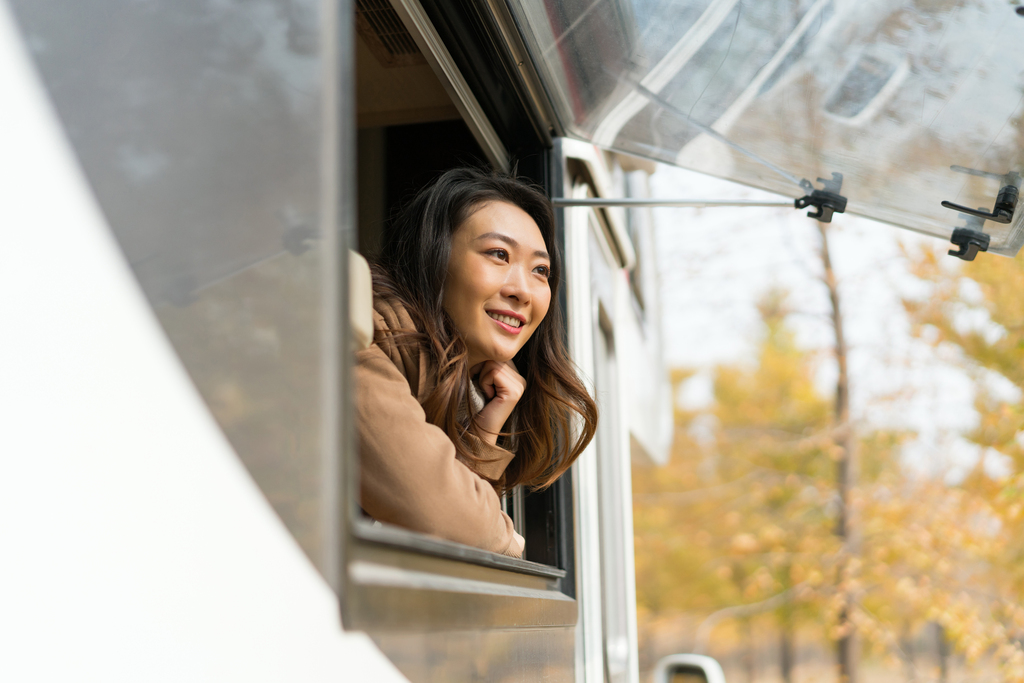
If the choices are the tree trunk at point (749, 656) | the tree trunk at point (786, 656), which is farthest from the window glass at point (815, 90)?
the tree trunk at point (786, 656)

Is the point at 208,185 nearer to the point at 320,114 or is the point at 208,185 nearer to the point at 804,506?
the point at 320,114

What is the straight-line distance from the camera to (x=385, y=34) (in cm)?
213

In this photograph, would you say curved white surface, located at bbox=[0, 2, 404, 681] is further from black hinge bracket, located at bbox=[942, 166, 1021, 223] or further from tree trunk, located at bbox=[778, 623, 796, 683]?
tree trunk, located at bbox=[778, 623, 796, 683]

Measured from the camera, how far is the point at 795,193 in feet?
7.77

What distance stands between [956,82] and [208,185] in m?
1.58

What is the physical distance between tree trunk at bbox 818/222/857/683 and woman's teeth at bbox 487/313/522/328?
9476mm

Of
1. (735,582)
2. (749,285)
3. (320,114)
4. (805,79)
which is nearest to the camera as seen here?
(320,114)

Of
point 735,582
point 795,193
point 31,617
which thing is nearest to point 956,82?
point 795,193

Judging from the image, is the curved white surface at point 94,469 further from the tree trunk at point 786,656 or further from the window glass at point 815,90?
the tree trunk at point 786,656

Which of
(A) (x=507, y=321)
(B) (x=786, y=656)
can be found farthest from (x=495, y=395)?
(B) (x=786, y=656)

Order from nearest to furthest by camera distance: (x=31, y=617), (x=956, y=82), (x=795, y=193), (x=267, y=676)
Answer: (x=31, y=617) → (x=267, y=676) → (x=956, y=82) → (x=795, y=193)

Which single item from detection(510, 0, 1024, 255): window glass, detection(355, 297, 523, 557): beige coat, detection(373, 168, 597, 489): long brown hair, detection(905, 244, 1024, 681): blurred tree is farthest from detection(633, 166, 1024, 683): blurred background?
detection(355, 297, 523, 557): beige coat

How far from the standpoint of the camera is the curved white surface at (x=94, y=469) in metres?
0.91

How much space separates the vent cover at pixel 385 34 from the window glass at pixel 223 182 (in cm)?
115
